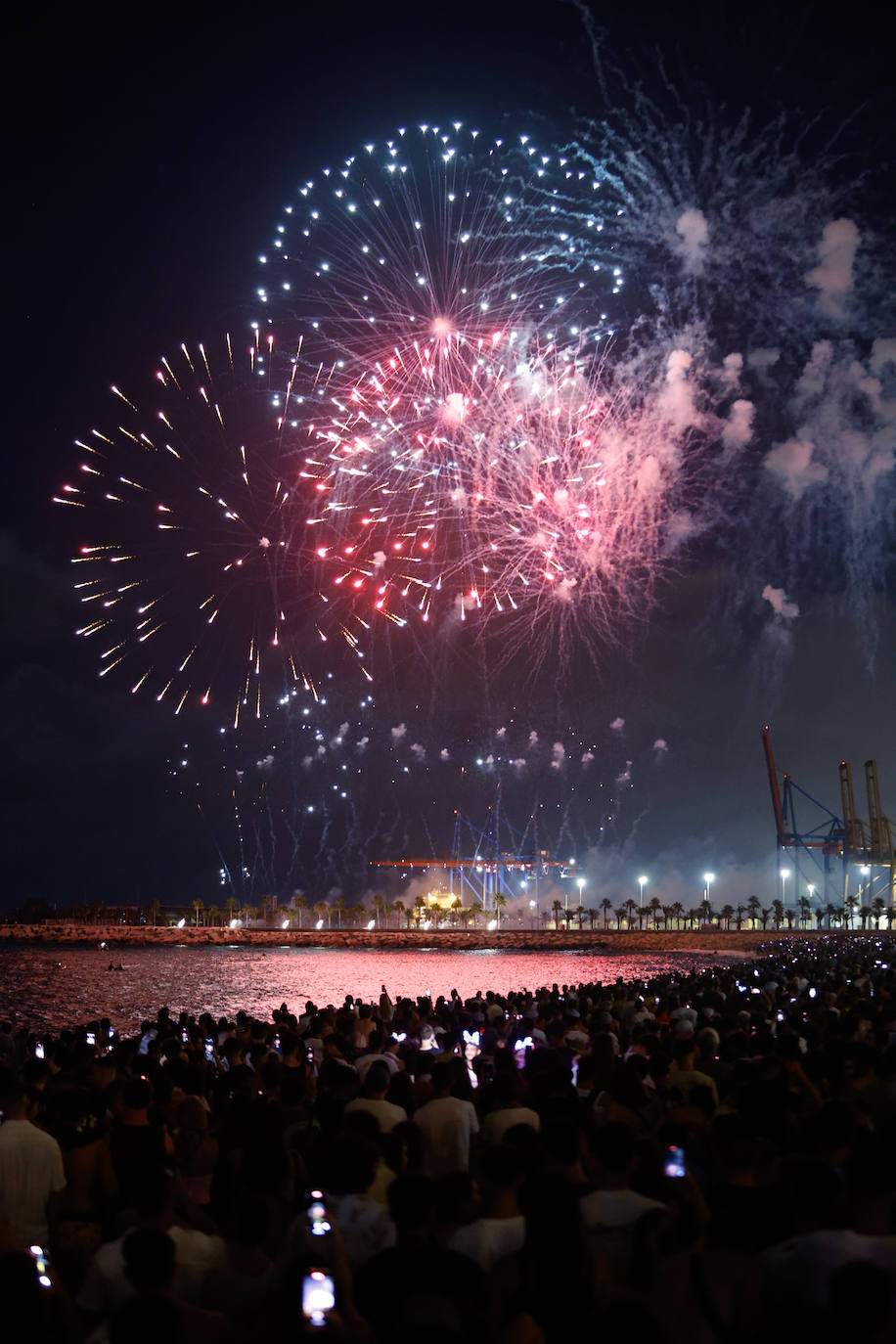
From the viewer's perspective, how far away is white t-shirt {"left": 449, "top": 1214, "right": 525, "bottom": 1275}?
14.5ft

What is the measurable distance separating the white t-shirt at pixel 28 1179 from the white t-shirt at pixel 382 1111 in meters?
1.81

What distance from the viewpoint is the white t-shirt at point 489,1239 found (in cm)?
441

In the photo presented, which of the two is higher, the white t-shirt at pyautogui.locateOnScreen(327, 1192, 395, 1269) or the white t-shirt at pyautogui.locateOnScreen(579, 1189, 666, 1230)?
the white t-shirt at pyautogui.locateOnScreen(579, 1189, 666, 1230)

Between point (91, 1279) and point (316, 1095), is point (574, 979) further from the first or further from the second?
point (91, 1279)

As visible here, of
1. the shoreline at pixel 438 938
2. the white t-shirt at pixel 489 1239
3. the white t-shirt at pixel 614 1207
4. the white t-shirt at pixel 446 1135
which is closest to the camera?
the white t-shirt at pixel 489 1239

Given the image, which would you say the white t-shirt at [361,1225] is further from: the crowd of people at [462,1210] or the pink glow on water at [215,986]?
the pink glow on water at [215,986]

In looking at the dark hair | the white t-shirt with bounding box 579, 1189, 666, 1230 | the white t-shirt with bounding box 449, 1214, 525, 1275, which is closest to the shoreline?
the white t-shirt with bounding box 579, 1189, 666, 1230

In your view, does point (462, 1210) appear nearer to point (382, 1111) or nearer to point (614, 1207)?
point (614, 1207)

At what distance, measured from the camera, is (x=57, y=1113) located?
7.59 meters

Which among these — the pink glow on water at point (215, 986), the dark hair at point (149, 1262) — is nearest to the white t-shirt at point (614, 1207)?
the dark hair at point (149, 1262)

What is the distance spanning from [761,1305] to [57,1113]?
5342 mm

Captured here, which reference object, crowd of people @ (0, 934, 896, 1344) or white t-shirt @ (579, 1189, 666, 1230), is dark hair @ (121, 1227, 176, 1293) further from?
white t-shirt @ (579, 1189, 666, 1230)

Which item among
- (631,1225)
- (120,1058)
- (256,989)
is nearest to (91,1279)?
(631,1225)

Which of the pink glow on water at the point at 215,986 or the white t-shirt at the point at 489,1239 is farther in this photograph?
the pink glow on water at the point at 215,986
